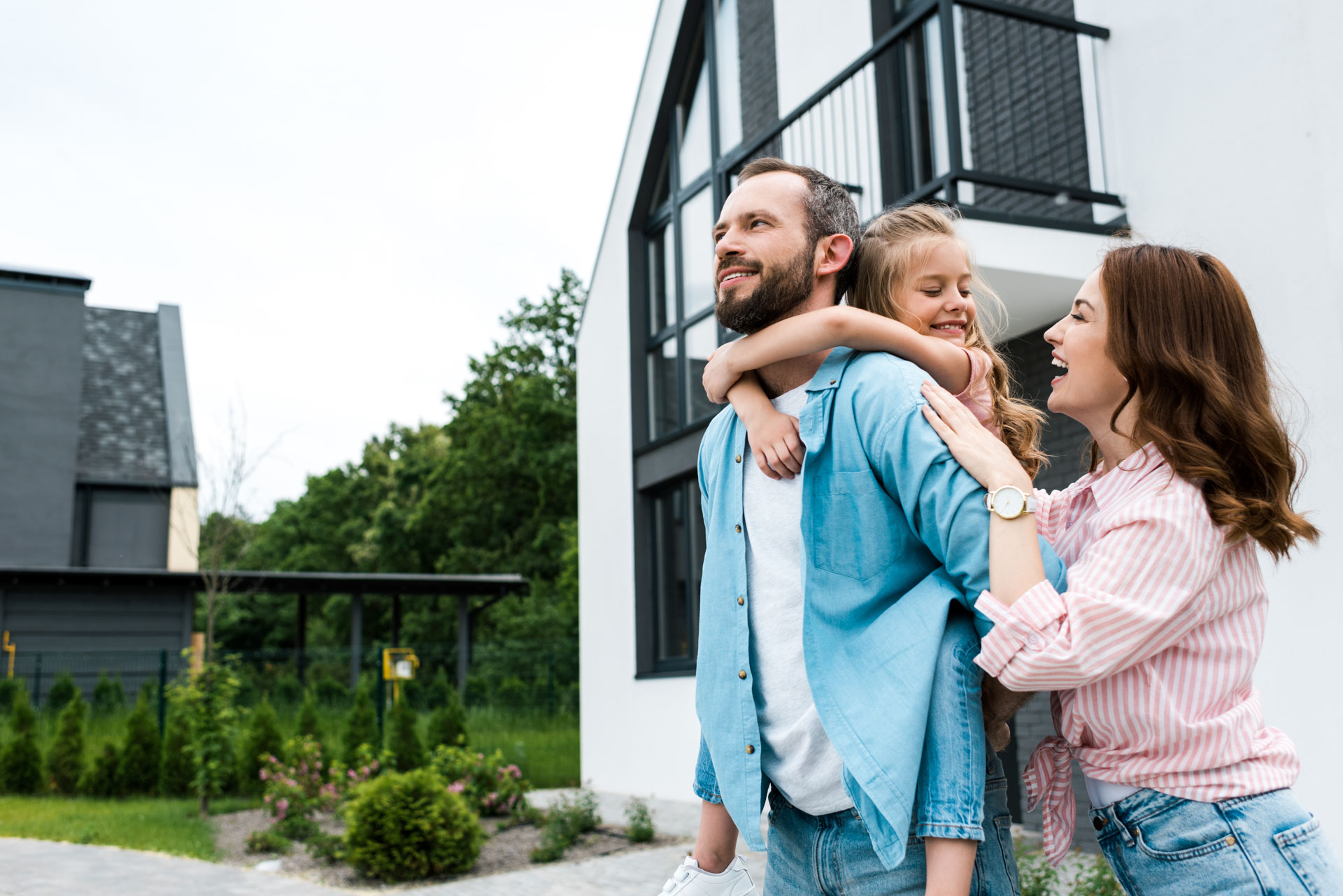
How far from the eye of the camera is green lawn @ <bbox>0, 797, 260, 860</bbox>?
26.5 feet

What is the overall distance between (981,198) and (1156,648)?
6.58 m

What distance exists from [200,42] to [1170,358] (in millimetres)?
19318

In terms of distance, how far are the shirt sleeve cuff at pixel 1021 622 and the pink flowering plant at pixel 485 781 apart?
8489 millimetres

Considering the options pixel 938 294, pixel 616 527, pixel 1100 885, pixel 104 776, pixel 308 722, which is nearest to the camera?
pixel 938 294

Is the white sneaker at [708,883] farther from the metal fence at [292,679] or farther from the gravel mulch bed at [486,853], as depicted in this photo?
the metal fence at [292,679]

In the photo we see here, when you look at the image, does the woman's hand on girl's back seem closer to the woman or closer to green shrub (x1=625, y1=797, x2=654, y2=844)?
the woman

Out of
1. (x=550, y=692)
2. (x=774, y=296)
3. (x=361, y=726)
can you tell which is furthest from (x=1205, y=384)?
(x=550, y=692)

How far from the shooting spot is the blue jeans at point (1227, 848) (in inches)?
50.3

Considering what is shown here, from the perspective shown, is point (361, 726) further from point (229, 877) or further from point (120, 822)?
point (229, 877)

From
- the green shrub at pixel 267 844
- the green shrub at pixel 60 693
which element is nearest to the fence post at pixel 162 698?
the green shrub at pixel 60 693

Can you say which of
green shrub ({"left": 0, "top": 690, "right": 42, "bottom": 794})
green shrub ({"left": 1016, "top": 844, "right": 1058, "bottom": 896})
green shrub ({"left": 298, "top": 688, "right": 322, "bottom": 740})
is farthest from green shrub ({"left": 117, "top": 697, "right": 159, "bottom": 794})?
green shrub ({"left": 1016, "top": 844, "right": 1058, "bottom": 896})

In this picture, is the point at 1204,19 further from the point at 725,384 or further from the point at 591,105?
the point at 591,105

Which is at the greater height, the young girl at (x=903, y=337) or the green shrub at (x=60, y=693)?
the young girl at (x=903, y=337)

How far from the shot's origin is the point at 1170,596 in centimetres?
129
